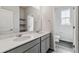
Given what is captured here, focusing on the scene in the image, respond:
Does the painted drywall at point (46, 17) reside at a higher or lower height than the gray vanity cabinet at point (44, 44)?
higher

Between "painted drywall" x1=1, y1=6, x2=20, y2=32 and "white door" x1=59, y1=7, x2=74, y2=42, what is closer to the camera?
"painted drywall" x1=1, y1=6, x2=20, y2=32

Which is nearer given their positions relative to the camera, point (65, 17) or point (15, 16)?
point (15, 16)

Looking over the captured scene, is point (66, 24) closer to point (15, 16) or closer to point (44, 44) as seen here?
point (44, 44)

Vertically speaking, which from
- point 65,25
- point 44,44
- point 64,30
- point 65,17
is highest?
point 65,17

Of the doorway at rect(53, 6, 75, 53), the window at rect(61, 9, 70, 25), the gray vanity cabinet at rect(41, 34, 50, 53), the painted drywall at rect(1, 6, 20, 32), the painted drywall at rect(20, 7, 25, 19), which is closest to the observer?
the painted drywall at rect(1, 6, 20, 32)

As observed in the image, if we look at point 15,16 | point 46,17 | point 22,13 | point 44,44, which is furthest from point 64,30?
point 15,16

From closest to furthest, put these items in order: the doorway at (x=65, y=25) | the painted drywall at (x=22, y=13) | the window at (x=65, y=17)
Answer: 1. the painted drywall at (x=22, y=13)
2. the doorway at (x=65, y=25)
3. the window at (x=65, y=17)

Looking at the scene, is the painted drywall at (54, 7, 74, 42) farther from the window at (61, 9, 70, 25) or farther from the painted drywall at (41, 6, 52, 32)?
the painted drywall at (41, 6, 52, 32)

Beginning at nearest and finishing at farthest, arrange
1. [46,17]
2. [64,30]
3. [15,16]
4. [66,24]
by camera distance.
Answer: [15,16] → [46,17] → [66,24] → [64,30]

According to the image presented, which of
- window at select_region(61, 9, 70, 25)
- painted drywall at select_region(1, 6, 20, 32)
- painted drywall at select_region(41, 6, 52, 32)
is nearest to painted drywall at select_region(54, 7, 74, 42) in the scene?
window at select_region(61, 9, 70, 25)

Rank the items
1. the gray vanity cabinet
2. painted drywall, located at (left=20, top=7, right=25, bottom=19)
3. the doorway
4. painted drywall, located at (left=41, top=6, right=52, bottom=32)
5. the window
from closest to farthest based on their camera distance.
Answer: painted drywall, located at (left=20, top=7, right=25, bottom=19) < the gray vanity cabinet < painted drywall, located at (left=41, top=6, right=52, bottom=32) < the doorway < the window

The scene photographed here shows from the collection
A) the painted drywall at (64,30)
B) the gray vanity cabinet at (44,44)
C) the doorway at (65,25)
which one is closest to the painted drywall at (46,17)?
the gray vanity cabinet at (44,44)

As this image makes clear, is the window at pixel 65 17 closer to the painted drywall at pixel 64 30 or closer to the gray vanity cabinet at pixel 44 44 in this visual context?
the painted drywall at pixel 64 30

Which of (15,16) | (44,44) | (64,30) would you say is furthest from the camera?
(64,30)
